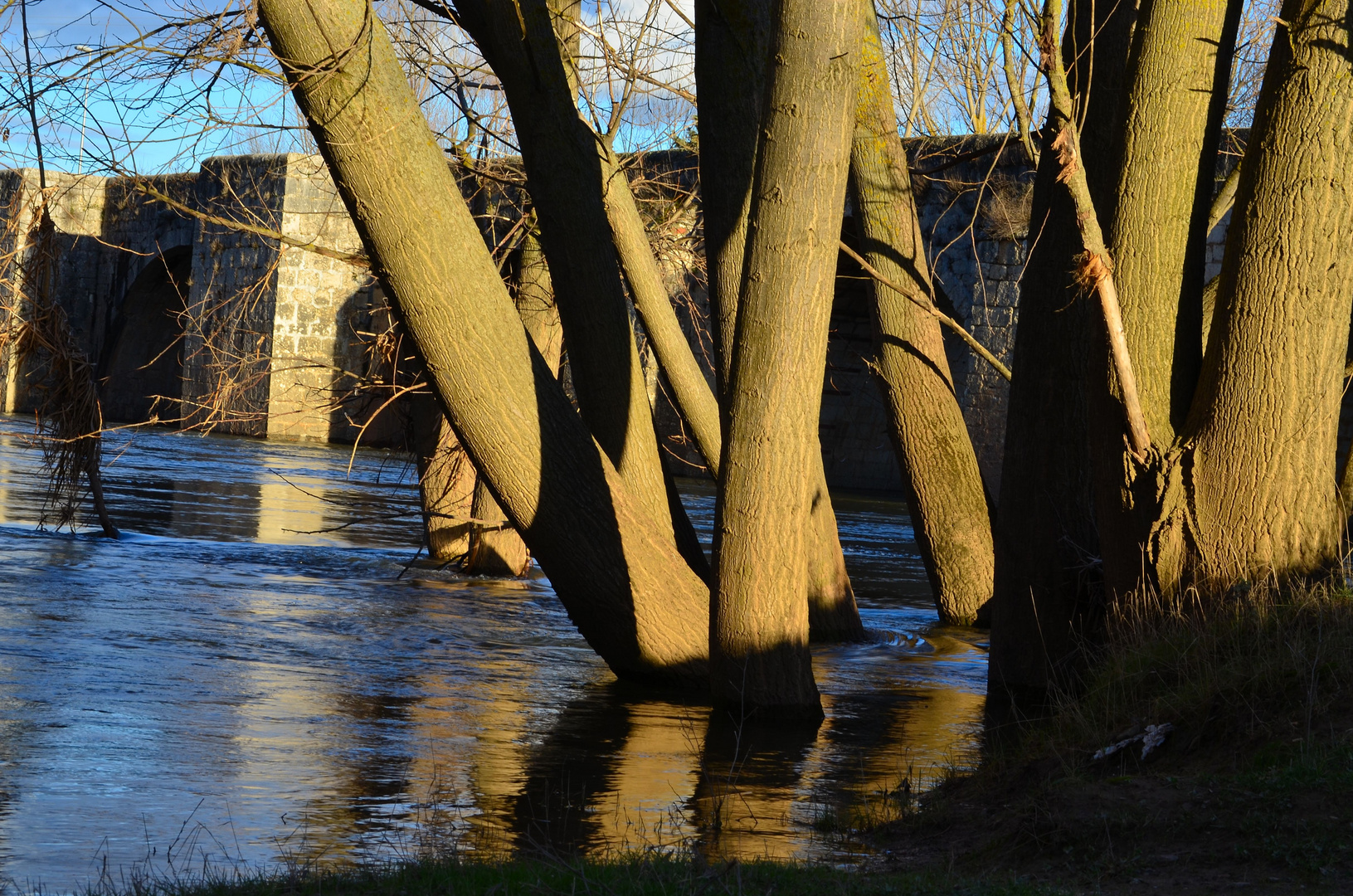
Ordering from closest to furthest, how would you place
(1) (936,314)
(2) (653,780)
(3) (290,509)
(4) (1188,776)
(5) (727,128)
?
(4) (1188,776)
(2) (653,780)
(5) (727,128)
(1) (936,314)
(3) (290,509)

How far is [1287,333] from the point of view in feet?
16.3

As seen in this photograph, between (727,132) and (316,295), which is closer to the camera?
(727,132)

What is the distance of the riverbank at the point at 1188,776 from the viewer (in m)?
3.50

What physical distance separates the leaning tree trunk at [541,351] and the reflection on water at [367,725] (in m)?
0.24

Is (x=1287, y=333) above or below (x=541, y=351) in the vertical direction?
above

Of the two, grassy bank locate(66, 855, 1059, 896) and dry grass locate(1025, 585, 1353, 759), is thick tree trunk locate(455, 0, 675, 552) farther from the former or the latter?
grassy bank locate(66, 855, 1059, 896)

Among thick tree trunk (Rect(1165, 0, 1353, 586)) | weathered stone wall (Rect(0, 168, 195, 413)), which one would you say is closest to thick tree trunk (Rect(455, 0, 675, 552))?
thick tree trunk (Rect(1165, 0, 1353, 586))

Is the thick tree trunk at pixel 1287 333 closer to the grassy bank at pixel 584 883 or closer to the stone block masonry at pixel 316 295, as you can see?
the grassy bank at pixel 584 883

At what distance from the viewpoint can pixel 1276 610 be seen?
4.68 meters

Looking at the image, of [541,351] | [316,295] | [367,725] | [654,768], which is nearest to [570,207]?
[367,725]

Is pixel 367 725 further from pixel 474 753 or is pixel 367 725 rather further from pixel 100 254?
pixel 100 254

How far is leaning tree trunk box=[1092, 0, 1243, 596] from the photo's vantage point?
17.5ft

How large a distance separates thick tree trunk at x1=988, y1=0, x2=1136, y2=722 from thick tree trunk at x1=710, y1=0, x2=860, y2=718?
138 cm

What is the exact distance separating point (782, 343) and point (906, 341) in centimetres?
303
